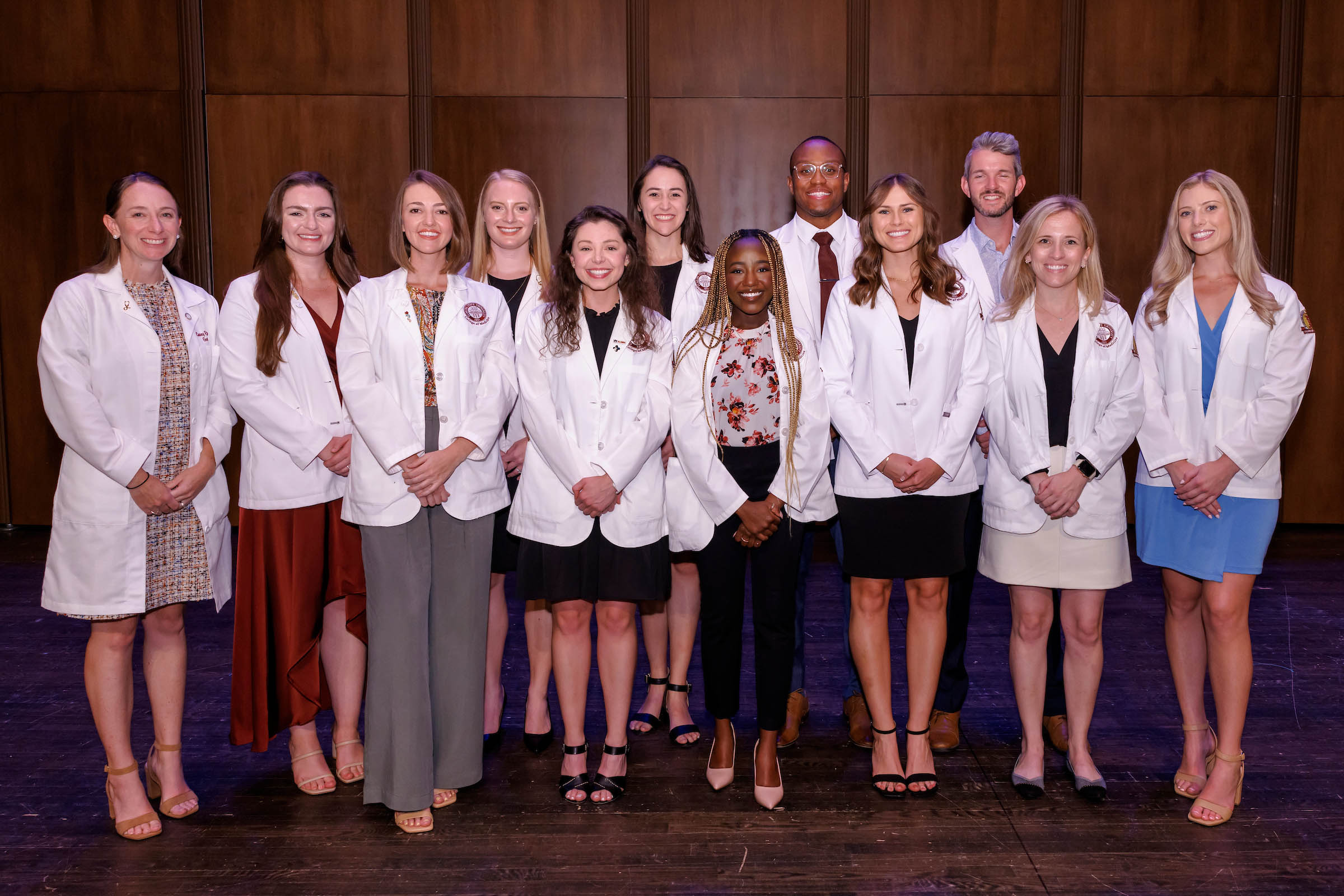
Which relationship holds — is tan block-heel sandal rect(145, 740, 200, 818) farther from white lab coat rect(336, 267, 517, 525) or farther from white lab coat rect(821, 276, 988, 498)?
white lab coat rect(821, 276, 988, 498)

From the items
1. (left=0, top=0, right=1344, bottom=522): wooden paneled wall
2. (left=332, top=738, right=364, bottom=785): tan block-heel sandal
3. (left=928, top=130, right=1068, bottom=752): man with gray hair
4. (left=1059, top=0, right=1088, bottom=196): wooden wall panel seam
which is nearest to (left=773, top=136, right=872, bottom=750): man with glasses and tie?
(left=928, top=130, right=1068, bottom=752): man with gray hair

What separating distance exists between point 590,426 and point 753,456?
47 cm

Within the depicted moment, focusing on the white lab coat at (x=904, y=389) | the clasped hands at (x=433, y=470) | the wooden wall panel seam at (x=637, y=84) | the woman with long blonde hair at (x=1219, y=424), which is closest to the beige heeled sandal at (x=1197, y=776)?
the woman with long blonde hair at (x=1219, y=424)

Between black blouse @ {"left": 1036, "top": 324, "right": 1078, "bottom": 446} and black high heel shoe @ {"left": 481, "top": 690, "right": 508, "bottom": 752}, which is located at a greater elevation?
black blouse @ {"left": 1036, "top": 324, "right": 1078, "bottom": 446}

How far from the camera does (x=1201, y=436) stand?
2975mm

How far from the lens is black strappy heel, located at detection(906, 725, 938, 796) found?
3074mm

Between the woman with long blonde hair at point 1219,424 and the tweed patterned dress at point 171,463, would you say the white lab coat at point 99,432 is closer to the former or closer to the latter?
the tweed patterned dress at point 171,463

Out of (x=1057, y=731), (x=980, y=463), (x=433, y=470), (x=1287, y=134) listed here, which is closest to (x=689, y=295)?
(x=433, y=470)

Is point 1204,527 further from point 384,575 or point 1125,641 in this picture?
point 384,575

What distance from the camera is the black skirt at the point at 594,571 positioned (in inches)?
118

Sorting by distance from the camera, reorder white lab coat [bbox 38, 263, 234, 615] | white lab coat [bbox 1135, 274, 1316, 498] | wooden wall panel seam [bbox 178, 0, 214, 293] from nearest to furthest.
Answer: white lab coat [bbox 38, 263, 234, 615] < white lab coat [bbox 1135, 274, 1316, 498] < wooden wall panel seam [bbox 178, 0, 214, 293]

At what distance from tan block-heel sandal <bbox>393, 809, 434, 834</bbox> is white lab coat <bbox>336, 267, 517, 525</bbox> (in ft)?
2.62

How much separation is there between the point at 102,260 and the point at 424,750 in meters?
1.66

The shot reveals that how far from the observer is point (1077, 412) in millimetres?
3033
